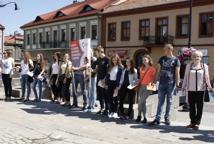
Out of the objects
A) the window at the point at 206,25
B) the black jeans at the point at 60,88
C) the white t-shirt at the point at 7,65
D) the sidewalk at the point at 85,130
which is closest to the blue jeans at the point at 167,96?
the sidewalk at the point at 85,130

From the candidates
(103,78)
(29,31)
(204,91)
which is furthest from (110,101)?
(29,31)

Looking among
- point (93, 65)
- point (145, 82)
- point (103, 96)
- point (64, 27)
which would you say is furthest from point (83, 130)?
point (64, 27)

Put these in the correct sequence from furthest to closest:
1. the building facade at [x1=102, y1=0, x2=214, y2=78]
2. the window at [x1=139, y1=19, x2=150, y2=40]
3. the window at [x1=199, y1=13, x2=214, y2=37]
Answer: the window at [x1=139, y1=19, x2=150, y2=40] → the building facade at [x1=102, y1=0, x2=214, y2=78] → the window at [x1=199, y1=13, x2=214, y2=37]

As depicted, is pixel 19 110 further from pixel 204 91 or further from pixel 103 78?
pixel 204 91

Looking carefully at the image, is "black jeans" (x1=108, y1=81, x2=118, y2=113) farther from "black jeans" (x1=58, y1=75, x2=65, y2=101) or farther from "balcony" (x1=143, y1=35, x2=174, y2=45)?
"balcony" (x1=143, y1=35, x2=174, y2=45)

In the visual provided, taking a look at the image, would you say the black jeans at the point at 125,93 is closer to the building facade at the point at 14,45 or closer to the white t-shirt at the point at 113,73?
the white t-shirt at the point at 113,73

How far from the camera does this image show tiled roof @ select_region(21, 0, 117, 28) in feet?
157

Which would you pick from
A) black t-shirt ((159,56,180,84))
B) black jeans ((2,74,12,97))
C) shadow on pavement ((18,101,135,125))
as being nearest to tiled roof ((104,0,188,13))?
black jeans ((2,74,12,97))

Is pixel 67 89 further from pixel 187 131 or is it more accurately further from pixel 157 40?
pixel 157 40

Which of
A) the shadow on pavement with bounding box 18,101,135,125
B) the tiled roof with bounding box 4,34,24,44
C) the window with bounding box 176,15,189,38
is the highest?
the tiled roof with bounding box 4,34,24,44

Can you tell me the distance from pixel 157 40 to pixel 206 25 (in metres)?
5.03

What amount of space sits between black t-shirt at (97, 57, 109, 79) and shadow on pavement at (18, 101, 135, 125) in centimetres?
104

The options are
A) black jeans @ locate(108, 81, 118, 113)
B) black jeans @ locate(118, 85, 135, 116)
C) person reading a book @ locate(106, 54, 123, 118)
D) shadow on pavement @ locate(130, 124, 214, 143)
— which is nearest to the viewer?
shadow on pavement @ locate(130, 124, 214, 143)

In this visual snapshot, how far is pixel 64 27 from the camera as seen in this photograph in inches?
2067
